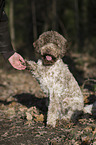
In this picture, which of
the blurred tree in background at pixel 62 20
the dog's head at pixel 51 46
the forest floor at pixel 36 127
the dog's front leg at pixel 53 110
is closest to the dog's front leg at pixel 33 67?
the dog's head at pixel 51 46

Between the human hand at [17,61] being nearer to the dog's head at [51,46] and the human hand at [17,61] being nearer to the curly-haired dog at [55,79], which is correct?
the curly-haired dog at [55,79]

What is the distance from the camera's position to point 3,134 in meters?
3.90

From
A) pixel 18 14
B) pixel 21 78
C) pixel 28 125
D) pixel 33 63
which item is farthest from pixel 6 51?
pixel 18 14

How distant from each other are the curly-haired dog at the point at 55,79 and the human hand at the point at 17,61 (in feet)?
0.49

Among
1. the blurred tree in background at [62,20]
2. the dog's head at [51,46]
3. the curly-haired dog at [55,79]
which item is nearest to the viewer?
the dog's head at [51,46]

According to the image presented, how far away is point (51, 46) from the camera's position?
145 inches

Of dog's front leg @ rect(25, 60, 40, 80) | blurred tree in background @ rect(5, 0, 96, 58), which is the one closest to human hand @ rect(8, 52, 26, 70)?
dog's front leg @ rect(25, 60, 40, 80)

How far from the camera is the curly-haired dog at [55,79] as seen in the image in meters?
3.80

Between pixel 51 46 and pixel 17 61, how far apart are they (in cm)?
82

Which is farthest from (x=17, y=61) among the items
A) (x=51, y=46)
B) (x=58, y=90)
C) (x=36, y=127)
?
(x=36, y=127)

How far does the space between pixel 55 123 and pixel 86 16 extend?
59.9ft

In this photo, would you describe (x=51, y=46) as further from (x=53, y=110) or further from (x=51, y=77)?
(x=53, y=110)

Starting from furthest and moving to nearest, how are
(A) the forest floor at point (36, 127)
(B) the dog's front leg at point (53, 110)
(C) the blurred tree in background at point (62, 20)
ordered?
(C) the blurred tree in background at point (62, 20), (B) the dog's front leg at point (53, 110), (A) the forest floor at point (36, 127)

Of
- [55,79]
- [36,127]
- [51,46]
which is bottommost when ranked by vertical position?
[36,127]
